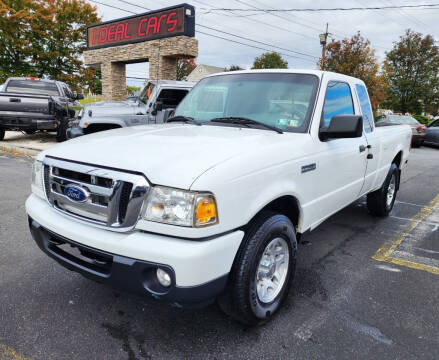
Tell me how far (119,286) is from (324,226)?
338 centimetres

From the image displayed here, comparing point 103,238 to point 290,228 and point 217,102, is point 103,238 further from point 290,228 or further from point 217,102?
point 217,102

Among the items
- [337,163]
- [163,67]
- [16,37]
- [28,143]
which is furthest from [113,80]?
[337,163]

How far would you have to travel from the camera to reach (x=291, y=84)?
3.21 meters

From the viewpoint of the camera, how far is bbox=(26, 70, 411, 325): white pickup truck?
1931 millimetres

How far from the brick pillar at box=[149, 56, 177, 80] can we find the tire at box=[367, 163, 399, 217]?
34.3ft

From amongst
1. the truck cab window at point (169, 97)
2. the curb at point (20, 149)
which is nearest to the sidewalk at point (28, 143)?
the curb at point (20, 149)

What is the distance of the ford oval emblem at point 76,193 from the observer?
216cm

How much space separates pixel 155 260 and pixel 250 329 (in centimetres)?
102

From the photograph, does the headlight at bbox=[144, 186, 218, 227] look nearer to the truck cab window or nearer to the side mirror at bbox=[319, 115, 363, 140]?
the side mirror at bbox=[319, 115, 363, 140]

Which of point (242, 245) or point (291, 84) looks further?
point (291, 84)

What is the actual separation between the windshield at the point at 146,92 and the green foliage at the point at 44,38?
18633 millimetres

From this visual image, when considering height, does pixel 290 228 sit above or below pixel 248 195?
below

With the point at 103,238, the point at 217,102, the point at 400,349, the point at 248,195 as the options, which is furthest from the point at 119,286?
the point at 217,102

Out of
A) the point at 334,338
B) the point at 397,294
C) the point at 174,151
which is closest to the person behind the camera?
the point at 174,151
